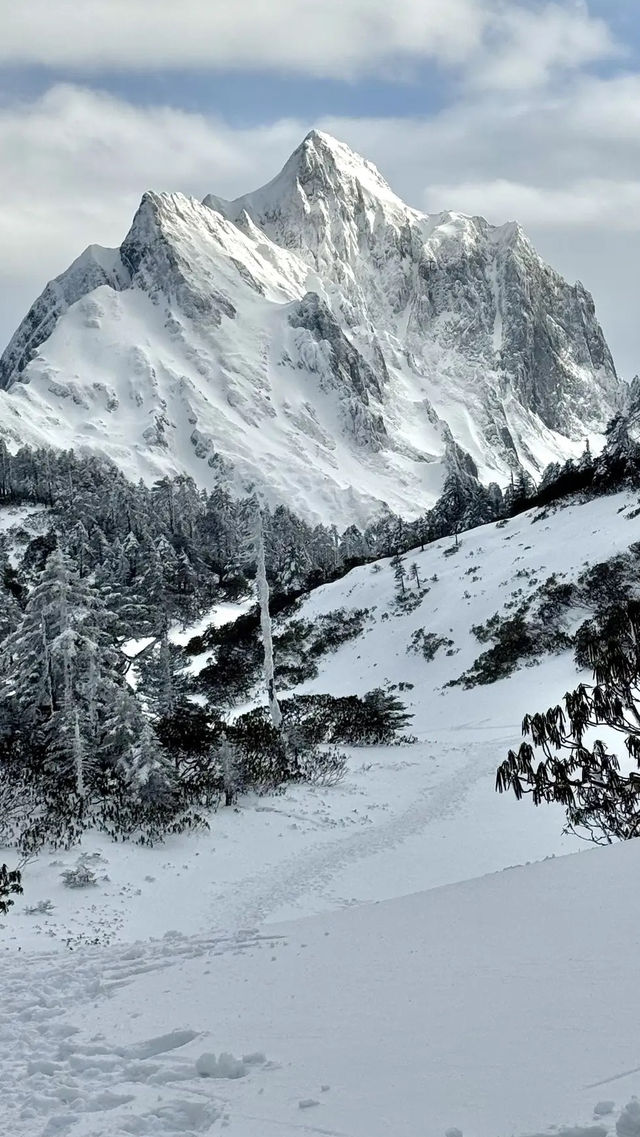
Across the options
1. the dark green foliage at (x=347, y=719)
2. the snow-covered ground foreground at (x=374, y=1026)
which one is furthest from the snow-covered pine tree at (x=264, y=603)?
the snow-covered ground foreground at (x=374, y=1026)

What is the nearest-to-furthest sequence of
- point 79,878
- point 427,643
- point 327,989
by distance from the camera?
point 327,989
point 79,878
point 427,643

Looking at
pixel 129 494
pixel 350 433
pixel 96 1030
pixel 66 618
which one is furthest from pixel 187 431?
pixel 96 1030

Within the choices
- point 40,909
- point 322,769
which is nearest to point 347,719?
point 322,769

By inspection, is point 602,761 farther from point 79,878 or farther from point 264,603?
point 264,603

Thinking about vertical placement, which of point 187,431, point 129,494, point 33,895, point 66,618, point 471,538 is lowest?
point 33,895

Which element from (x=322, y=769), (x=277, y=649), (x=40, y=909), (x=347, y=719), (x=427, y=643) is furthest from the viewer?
(x=277, y=649)

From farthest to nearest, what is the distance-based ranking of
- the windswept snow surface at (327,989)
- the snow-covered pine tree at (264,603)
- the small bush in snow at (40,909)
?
the snow-covered pine tree at (264,603)
the small bush in snow at (40,909)
the windswept snow surface at (327,989)

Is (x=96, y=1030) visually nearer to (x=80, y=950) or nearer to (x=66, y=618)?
(x=80, y=950)

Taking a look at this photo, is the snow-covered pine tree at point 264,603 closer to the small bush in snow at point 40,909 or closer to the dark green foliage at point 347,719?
the dark green foliage at point 347,719
